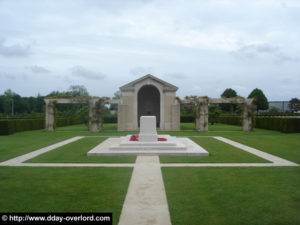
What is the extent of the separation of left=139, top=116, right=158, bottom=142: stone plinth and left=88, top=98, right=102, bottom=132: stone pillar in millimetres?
14893

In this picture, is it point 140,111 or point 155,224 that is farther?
point 140,111

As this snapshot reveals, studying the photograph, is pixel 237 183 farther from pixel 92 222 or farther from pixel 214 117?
pixel 214 117

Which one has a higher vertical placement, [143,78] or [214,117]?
[143,78]

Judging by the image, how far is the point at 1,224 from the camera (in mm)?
5477

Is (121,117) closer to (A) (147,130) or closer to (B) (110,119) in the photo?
(A) (147,130)

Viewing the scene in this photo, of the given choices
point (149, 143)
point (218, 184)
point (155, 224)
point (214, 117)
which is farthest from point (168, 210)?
point (214, 117)

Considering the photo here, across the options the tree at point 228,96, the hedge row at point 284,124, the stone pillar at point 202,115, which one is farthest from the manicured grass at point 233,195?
the tree at point 228,96

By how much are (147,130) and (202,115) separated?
15108mm

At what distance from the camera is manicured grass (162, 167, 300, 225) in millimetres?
5836

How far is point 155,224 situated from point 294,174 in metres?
6.65

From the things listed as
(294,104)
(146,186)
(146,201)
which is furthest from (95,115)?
(294,104)

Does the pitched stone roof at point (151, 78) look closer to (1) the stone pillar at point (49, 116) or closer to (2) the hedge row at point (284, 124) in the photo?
(1) the stone pillar at point (49, 116)

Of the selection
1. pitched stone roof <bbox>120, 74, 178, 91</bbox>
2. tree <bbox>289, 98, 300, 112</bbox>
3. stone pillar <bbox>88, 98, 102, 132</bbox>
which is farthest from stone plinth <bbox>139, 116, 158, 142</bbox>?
tree <bbox>289, 98, 300, 112</bbox>

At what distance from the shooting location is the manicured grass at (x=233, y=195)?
5836 millimetres
